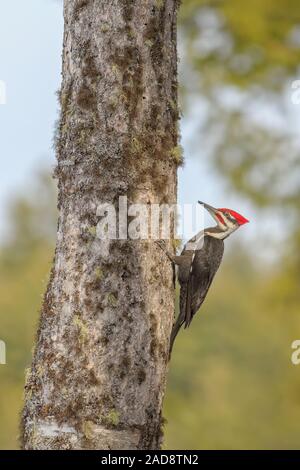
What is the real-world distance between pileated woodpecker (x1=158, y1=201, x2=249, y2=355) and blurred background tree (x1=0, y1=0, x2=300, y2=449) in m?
0.84

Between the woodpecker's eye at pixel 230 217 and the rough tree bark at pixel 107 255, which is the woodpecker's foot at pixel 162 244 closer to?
the rough tree bark at pixel 107 255

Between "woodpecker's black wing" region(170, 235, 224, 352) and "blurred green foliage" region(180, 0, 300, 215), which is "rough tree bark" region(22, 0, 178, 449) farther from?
"blurred green foliage" region(180, 0, 300, 215)

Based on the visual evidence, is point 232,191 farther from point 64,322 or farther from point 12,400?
point 12,400

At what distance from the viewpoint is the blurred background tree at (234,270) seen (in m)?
10.0

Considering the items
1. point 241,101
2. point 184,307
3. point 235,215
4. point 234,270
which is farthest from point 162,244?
point 234,270

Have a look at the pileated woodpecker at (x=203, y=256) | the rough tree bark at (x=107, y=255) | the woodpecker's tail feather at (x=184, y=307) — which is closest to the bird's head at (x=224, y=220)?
the pileated woodpecker at (x=203, y=256)

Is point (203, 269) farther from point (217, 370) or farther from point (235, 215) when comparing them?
point (217, 370)

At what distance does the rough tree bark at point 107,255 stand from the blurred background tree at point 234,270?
47cm

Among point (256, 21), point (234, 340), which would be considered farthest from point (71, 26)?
point (234, 340)

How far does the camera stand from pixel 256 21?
30.2ft

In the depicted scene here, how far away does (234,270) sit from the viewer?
99.6 feet

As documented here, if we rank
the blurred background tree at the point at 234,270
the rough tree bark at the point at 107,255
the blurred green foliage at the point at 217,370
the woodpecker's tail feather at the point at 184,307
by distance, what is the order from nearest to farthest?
the rough tree bark at the point at 107,255, the woodpecker's tail feather at the point at 184,307, the blurred background tree at the point at 234,270, the blurred green foliage at the point at 217,370

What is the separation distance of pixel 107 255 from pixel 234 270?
27289mm
